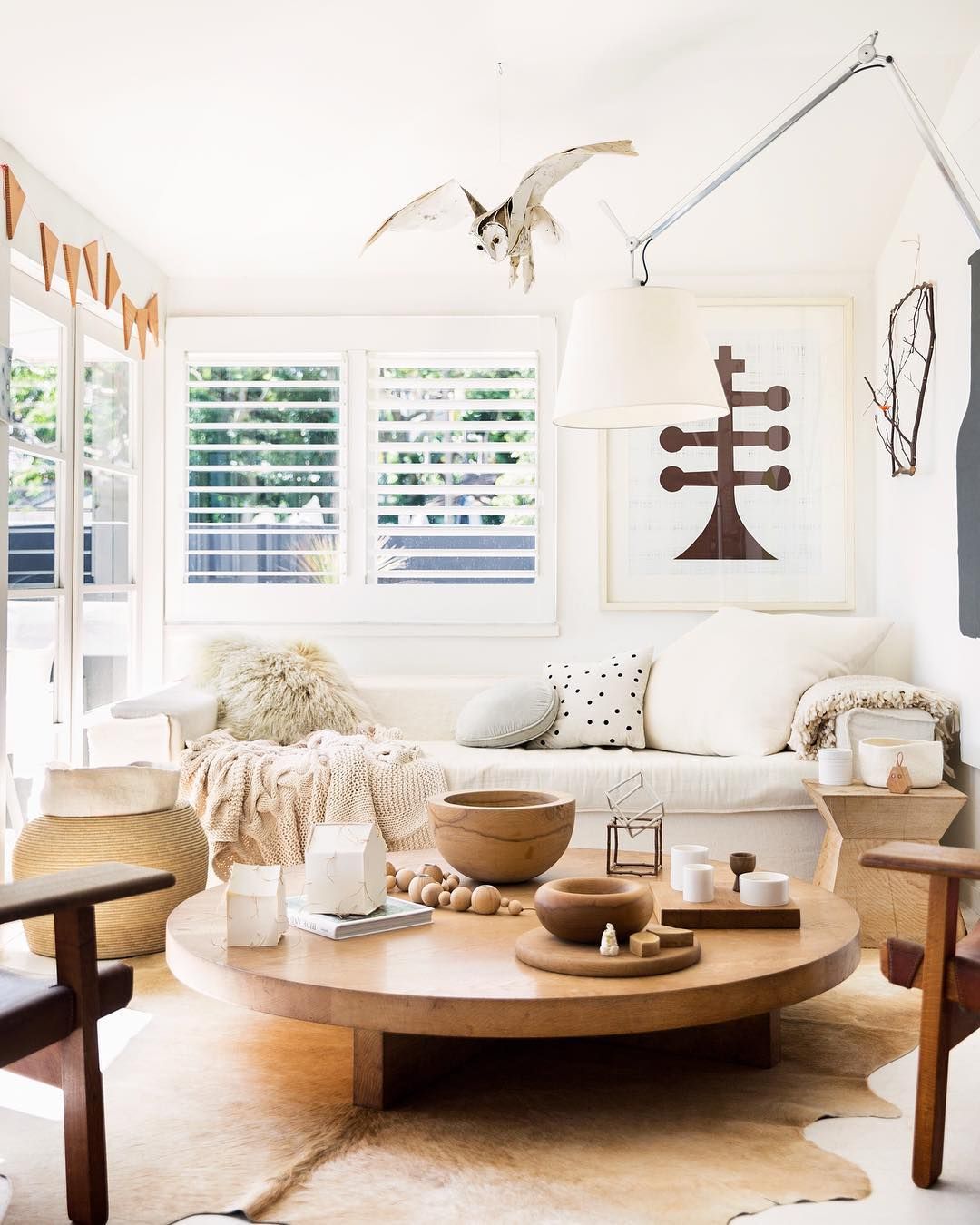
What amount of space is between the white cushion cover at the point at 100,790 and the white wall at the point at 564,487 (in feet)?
4.96

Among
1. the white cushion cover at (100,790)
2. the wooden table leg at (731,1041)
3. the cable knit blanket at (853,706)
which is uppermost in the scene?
the cable knit blanket at (853,706)

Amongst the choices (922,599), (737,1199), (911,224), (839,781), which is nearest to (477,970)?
(737,1199)

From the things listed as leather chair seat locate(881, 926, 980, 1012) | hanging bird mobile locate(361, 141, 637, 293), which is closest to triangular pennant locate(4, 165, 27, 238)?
hanging bird mobile locate(361, 141, 637, 293)

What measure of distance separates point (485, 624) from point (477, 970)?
8.95 feet

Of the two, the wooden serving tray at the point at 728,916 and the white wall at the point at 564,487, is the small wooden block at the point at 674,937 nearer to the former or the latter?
the wooden serving tray at the point at 728,916

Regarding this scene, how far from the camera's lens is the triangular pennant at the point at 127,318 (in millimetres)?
4238

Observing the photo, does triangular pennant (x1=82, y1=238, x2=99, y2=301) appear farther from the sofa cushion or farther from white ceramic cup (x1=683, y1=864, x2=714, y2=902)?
white ceramic cup (x1=683, y1=864, x2=714, y2=902)

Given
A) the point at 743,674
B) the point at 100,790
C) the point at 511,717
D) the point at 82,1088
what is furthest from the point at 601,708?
the point at 82,1088

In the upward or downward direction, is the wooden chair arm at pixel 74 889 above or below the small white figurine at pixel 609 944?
above

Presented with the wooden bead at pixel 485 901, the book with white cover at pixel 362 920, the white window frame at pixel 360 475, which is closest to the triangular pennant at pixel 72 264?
the white window frame at pixel 360 475

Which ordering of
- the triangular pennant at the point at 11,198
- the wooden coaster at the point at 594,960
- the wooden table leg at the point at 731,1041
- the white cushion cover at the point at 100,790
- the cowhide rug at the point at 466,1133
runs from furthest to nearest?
the triangular pennant at the point at 11,198
the white cushion cover at the point at 100,790
the wooden table leg at the point at 731,1041
the wooden coaster at the point at 594,960
the cowhide rug at the point at 466,1133

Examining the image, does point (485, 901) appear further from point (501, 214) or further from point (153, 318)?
point (153, 318)

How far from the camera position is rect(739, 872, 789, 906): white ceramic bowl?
88.0 inches

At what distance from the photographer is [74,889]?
1.66m
